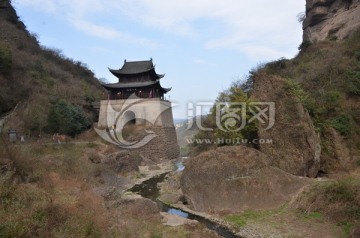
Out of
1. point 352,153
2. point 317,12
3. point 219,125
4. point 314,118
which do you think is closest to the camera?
point 352,153

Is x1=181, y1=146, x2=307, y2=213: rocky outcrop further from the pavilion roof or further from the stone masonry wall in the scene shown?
the pavilion roof

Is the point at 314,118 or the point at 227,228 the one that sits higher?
the point at 314,118

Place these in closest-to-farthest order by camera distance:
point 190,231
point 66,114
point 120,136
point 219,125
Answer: point 190,231 < point 219,125 < point 66,114 < point 120,136

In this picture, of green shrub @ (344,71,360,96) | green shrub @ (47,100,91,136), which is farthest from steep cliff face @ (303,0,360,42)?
green shrub @ (47,100,91,136)

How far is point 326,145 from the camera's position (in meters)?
16.5

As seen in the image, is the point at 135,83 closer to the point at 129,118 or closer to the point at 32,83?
the point at 129,118

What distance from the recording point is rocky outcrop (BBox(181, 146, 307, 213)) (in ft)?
42.3

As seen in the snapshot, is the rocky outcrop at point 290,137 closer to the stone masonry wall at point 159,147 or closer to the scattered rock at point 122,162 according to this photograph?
the scattered rock at point 122,162

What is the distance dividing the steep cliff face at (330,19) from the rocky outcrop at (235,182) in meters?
21.0

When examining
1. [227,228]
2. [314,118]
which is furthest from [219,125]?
[227,228]

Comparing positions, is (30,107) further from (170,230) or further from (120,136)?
(170,230)

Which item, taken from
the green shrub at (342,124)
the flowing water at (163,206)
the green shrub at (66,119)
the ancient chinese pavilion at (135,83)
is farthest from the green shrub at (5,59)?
the green shrub at (342,124)

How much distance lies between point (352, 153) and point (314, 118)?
9.00 ft

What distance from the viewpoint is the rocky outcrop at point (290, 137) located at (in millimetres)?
15219
